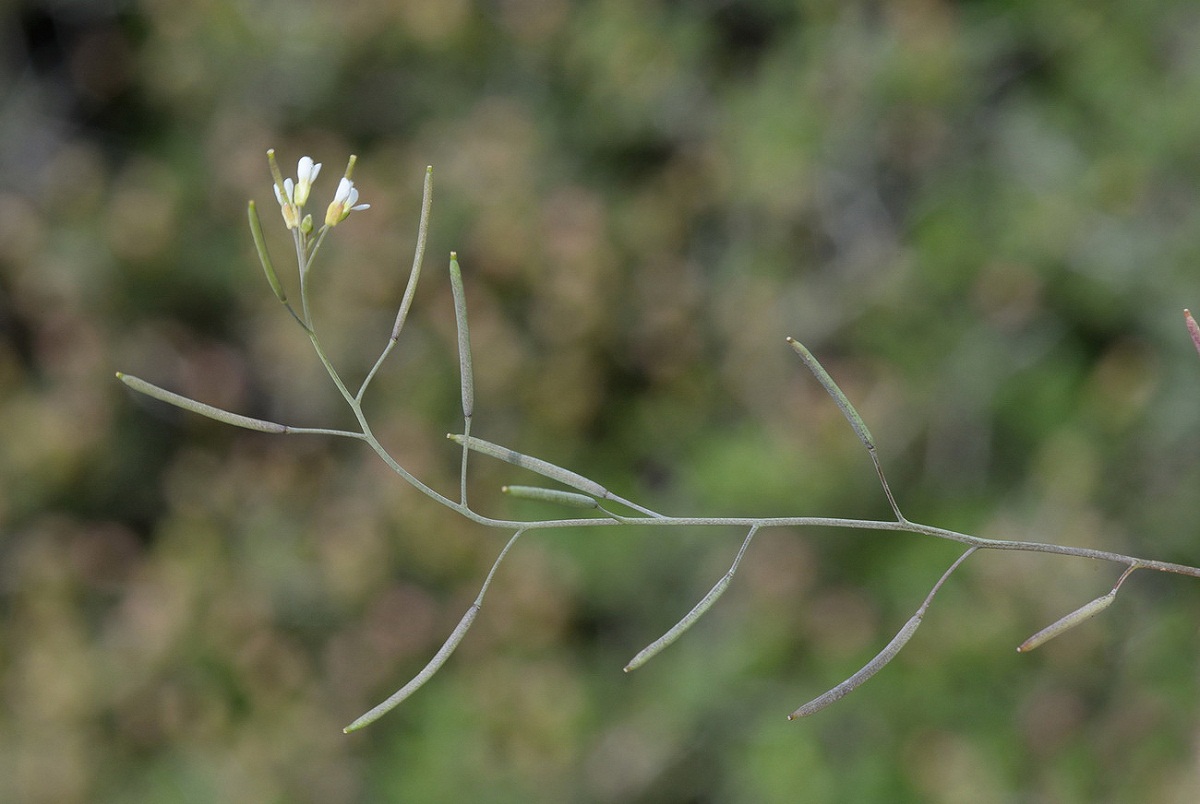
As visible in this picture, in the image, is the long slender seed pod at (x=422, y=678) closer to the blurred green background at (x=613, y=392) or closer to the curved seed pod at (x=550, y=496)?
the curved seed pod at (x=550, y=496)

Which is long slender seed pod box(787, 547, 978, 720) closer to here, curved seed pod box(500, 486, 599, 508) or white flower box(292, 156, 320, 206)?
curved seed pod box(500, 486, 599, 508)

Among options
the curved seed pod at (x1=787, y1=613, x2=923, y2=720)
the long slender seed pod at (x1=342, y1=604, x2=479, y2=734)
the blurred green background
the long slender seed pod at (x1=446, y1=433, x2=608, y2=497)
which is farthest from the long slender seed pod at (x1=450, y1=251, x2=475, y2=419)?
the blurred green background

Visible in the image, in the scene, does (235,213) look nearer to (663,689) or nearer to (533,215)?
(533,215)

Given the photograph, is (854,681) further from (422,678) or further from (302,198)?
(302,198)

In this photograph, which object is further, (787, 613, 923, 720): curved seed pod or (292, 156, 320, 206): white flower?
(292, 156, 320, 206): white flower

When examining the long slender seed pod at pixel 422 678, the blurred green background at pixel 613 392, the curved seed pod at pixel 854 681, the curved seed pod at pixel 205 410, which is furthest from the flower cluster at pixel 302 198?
the blurred green background at pixel 613 392

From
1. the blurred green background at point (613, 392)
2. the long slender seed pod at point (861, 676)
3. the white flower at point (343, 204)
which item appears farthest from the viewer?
the blurred green background at point (613, 392)

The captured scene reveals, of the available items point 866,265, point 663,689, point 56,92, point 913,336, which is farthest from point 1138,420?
point 56,92

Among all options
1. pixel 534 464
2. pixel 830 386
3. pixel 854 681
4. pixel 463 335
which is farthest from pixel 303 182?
pixel 854 681
